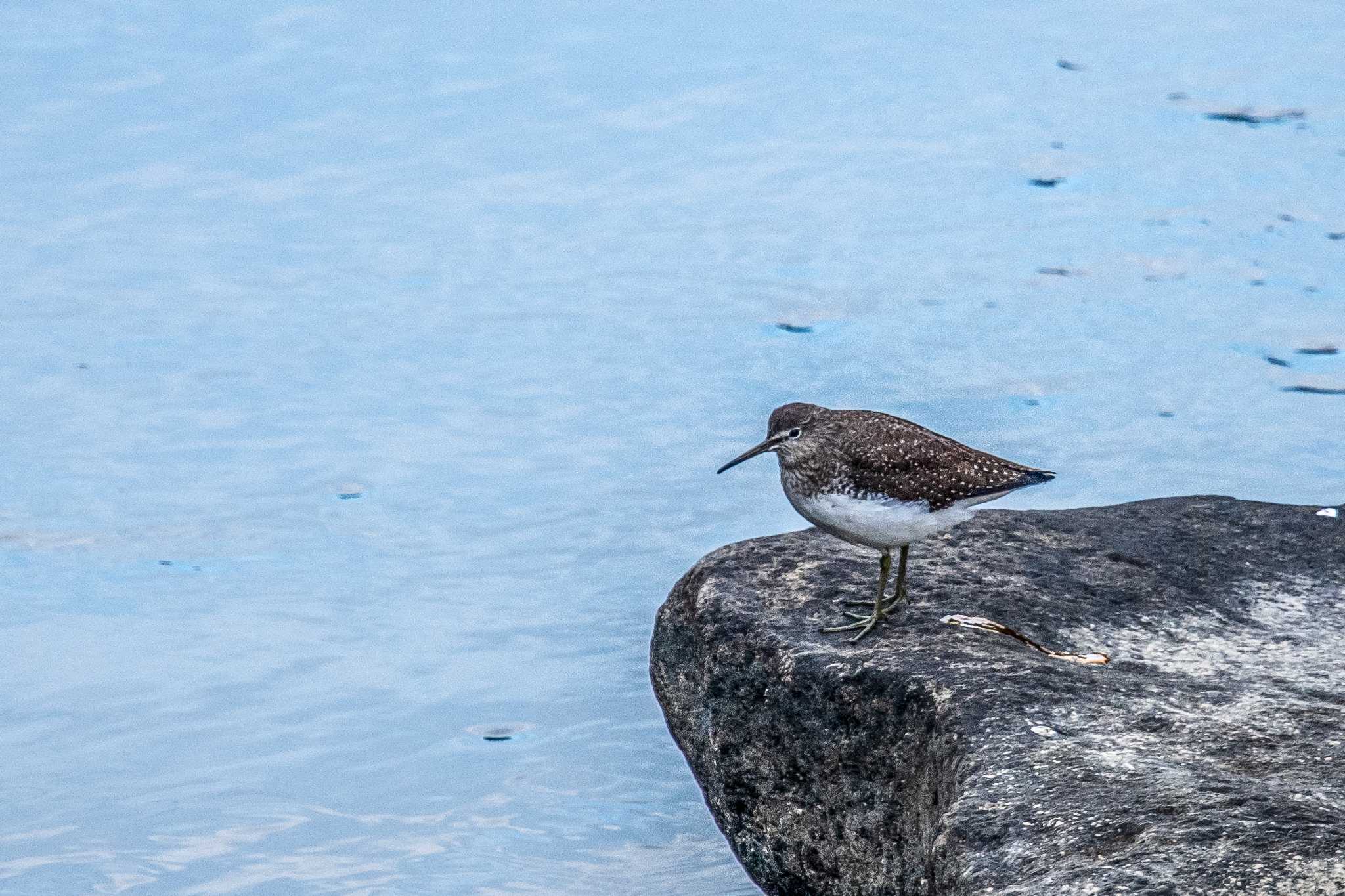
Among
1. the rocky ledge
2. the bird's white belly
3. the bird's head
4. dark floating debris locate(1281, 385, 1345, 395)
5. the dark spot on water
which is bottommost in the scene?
dark floating debris locate(1281, 385, 1345, 395)

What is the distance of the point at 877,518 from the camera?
19.2 feet

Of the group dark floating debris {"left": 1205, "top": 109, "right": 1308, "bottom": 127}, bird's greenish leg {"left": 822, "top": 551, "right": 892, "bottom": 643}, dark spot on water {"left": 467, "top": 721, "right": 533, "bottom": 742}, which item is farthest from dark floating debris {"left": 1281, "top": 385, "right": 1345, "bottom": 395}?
dark spot on water {"left": 467, "top": 721, "right": 533, "bottom": 742}

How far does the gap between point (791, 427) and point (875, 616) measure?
77cm

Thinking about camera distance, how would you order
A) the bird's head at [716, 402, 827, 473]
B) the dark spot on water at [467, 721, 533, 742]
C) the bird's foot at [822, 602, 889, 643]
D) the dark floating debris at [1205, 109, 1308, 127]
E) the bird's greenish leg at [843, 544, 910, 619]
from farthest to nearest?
the dark floating debris at [1205, 109, 1308, 127]
the dark spot on water at [467, 721, 533, 742]
the bird's head at [716, 402, 827, 473]
the bird's greenish leg at [843, 544, 910, 619]
the bird's foot at [822, 602, 889, 643]

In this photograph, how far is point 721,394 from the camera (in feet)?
34.4

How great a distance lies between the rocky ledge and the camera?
166 inches

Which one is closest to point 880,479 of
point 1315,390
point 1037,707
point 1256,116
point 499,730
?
point 1037,707

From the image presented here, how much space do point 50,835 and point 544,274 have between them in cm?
598

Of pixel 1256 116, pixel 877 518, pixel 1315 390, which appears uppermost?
pixel 877 518

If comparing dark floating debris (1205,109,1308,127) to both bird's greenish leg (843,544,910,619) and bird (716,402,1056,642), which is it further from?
bird's greenish leg (843,544,910,619)

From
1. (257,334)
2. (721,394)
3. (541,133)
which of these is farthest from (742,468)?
(541,133)

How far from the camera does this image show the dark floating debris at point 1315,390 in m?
10.5

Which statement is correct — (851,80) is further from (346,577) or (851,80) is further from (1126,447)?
(346,577)

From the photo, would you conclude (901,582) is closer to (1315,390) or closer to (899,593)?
(899,593)
